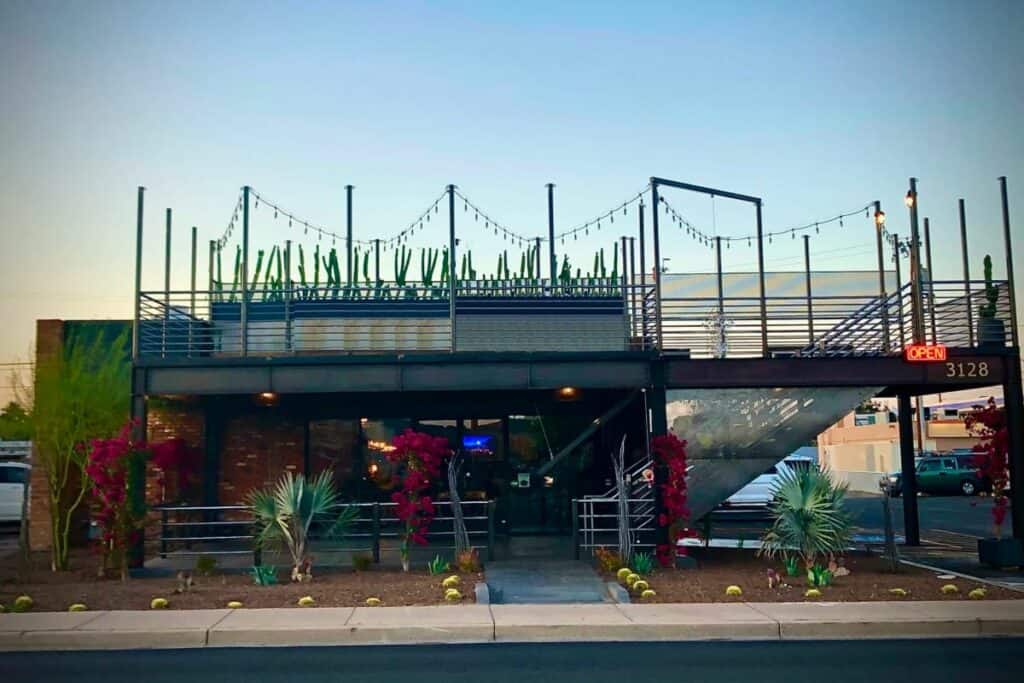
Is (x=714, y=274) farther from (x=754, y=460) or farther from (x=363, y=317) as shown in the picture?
(x=363, y=317)

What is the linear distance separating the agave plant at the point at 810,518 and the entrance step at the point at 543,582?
2799 millimetres

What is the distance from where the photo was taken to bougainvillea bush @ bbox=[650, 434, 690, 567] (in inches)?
607

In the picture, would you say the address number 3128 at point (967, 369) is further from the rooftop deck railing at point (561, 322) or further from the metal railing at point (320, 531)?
the metal railing at point (320, 531)

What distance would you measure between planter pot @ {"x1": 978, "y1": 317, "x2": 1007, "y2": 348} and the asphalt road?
302 inches

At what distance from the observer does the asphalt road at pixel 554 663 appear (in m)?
8.88

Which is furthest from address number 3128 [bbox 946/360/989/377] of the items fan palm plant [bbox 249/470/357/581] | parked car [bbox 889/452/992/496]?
parked car [bbox 889/452/992/496]

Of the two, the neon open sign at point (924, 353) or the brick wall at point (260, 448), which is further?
the brick wall at point (260, 448)

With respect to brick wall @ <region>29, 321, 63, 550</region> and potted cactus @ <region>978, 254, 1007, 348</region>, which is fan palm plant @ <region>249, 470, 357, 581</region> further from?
potted cactus @ <region>978, 254, 1007, 348</region>

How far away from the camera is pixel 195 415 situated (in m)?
20.4

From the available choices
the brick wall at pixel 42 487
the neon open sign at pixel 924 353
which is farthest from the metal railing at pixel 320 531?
the neon open sign at pixel 924 353

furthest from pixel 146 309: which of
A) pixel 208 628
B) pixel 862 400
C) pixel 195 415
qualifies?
pixel 862 400

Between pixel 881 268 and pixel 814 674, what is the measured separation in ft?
38.0

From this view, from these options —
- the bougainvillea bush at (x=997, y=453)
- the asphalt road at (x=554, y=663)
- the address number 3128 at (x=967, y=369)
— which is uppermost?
the address number 3128 at (x=967, y=369)

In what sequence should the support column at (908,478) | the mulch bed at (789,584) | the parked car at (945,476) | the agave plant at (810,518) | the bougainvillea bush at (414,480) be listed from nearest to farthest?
the mulch bed at (789,584)
the agave plant at (810,518)
the bougainvillea bush at (414,480)
the support column at (908,478)
the parked car at (945,476)
